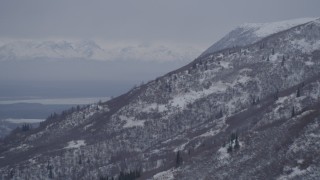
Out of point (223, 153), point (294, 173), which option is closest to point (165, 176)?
point (223, 153)

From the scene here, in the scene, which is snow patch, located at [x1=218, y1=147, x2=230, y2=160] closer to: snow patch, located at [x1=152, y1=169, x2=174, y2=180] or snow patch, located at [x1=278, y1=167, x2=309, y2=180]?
snow patch, located at [x1=152, y1=169, x2=174, y2=180]

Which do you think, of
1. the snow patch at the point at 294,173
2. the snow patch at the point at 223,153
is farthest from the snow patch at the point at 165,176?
the snow patch at the point at 294,173

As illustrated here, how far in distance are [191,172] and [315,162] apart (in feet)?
131

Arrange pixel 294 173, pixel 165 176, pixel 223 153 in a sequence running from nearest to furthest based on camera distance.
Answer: pixel 294 173
pixel 165 176
pixel 223 153

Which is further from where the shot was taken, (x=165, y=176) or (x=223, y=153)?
(x=223, y=153)

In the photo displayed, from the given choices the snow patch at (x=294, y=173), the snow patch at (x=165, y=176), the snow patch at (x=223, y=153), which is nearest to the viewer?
the snow patch at (x=294, y=173)

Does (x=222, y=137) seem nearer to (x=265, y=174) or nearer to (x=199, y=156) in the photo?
(x=199, y=156)

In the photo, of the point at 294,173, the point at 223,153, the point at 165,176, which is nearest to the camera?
the point at 294,173

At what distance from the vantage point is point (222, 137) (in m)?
194

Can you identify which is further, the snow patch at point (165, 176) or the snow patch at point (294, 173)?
the snow patch at point (165, 176)

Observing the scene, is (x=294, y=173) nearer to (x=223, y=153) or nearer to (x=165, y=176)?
(x=223, y=153)

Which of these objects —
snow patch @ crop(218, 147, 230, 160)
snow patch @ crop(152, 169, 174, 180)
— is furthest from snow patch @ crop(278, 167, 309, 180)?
snow patch @ crop(152, 169, 174, 180)

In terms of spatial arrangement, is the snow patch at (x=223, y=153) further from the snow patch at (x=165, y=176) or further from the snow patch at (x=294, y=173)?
the snow patch at (x=294, y=173)

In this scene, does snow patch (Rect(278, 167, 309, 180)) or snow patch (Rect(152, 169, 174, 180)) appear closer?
snow patch (Rect(278, 167, 309, 180))
